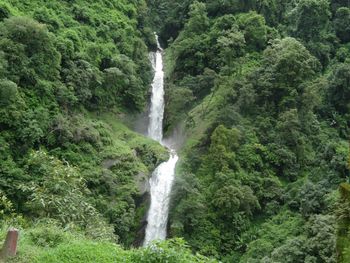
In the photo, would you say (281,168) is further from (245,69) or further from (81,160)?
(81,160)

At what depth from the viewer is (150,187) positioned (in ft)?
105

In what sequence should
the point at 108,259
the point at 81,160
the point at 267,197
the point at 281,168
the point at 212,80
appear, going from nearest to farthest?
the point at 108,259 < the point at 81,160 < the point at 267,197 < the point at 281,168 < the point at 212,80

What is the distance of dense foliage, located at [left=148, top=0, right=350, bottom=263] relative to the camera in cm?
2883

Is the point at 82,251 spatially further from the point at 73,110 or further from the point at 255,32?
the point at 255,32

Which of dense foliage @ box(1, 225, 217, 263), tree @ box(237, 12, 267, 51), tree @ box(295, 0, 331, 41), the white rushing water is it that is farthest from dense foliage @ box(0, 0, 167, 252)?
tree @ box(295, 0, 331, 41)

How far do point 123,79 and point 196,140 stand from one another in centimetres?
746

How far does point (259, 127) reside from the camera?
1383 inches

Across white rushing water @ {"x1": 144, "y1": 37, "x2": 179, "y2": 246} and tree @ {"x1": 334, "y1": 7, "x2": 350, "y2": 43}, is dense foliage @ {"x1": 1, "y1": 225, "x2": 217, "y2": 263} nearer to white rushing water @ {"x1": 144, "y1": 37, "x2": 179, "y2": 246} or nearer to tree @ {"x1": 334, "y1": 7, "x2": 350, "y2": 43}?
white rushing water @ {"x1": 144, "y1": 37, "x2": 179, "y2": 246}

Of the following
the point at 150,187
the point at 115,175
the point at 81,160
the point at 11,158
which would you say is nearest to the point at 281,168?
the point at 150,187

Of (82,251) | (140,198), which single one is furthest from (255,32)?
(82,251)

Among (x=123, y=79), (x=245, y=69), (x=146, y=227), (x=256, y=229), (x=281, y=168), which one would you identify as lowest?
(x=146, y=227)

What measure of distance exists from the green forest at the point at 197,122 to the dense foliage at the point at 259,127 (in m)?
0.09

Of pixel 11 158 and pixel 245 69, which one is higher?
pixel 245 69

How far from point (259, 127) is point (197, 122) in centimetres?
473
